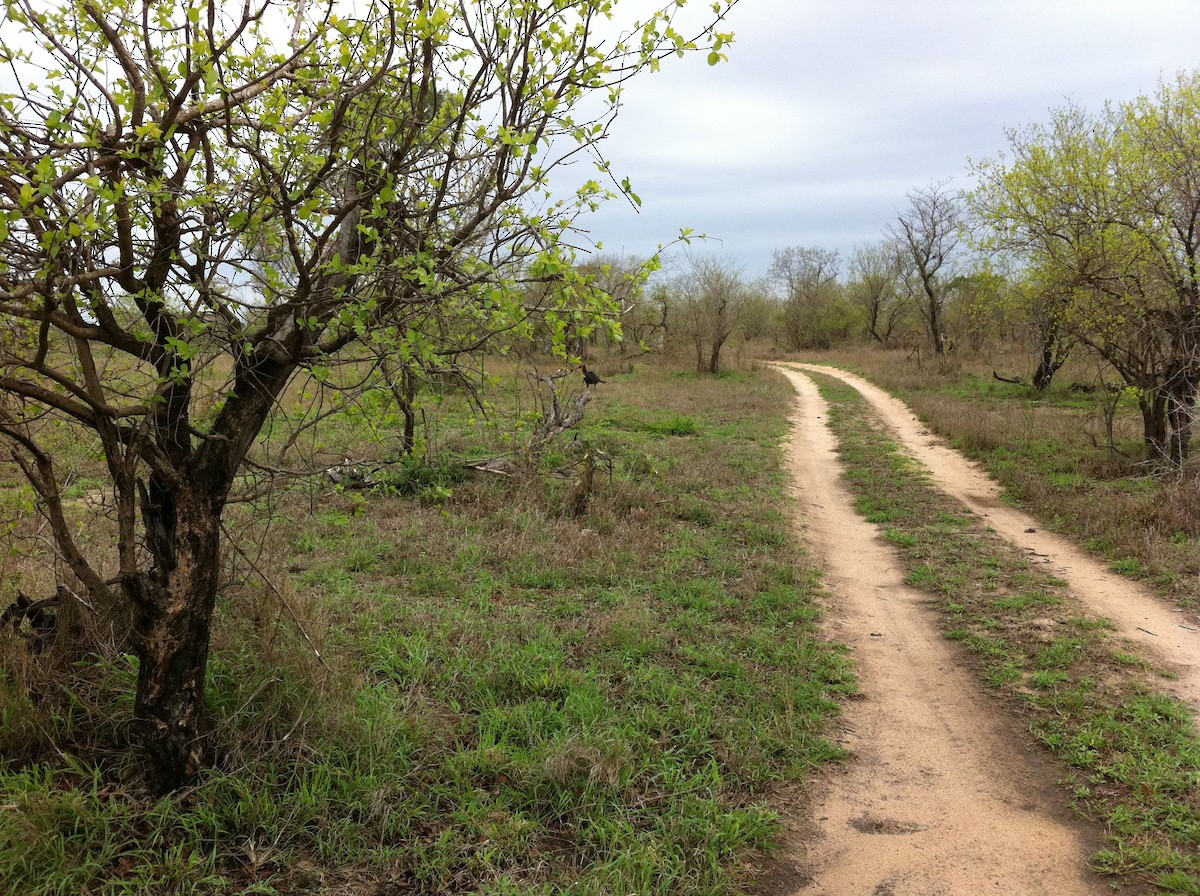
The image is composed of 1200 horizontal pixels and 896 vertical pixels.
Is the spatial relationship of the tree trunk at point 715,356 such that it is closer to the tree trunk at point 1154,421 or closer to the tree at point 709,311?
the tree at point 709,311

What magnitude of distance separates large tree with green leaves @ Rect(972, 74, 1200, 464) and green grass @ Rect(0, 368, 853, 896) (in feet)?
26.2

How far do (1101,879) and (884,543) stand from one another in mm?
5875

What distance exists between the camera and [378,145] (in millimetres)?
3662

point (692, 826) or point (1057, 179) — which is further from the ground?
point (1057, 179)

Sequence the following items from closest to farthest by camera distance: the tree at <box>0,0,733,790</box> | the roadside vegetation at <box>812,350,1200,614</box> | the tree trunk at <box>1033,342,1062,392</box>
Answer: the tree at <box>0,0,733,790</box>, the roadside vegetation at <box>812,350,1200,614</box>, the tree trunk at <box>1033,342,1062,392</box>

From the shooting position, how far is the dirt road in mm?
3547

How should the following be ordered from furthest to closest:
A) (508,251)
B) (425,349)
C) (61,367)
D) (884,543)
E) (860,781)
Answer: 1. (884,543)
2. (860,781)
3. (61,367)
4. (508,251)
5. (425,349)

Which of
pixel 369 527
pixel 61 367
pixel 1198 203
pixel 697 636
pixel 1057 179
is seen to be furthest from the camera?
pixel 1057 179

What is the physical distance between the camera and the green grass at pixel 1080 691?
3745 millimetres

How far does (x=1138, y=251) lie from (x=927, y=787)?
1088 centimetres

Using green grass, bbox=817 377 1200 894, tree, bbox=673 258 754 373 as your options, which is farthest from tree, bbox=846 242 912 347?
green grass, bbox=817 377 1200 894

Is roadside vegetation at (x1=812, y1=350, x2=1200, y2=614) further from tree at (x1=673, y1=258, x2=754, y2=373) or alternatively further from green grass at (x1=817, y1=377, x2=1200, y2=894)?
tree at (x1=673, y1=258, x2=754, y2=373)

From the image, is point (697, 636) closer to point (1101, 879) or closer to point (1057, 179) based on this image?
point (1101, 879)

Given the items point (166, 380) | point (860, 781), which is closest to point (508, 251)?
point (166, 380)
